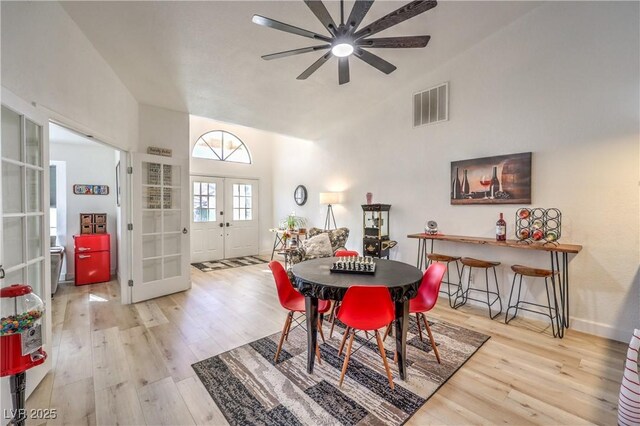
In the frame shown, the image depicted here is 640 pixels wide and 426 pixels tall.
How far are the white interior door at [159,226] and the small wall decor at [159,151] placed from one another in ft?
0.61

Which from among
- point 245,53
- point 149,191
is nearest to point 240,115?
point 245,53

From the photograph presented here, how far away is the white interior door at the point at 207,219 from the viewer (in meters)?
6.38

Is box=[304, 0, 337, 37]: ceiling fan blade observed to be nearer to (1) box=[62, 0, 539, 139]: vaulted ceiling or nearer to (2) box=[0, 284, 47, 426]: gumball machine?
(1) box=[62, 0, 539, 139]: vaulted ceiling

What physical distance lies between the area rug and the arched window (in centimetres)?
519

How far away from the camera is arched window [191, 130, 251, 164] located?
21.4ft

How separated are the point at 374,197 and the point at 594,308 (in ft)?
10.4

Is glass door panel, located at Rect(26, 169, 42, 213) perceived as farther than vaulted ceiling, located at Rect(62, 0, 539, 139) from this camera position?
No

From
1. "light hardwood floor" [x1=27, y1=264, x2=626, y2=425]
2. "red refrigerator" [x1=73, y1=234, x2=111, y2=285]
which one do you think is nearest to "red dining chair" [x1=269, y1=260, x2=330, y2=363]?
"light hardwood floor" [x1=27, y1=264, x2=626, y2=425]

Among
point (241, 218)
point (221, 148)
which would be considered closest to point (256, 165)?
point (221, 148)

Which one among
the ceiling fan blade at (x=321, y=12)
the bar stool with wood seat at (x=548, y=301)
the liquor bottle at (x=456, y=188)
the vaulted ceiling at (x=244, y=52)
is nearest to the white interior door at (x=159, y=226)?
the vaulted ceiling at (x=244, y=52)

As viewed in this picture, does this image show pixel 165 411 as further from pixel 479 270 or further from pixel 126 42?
pixel 479 270

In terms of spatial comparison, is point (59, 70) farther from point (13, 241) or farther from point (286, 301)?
point (286, 301)

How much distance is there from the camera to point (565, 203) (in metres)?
3.05

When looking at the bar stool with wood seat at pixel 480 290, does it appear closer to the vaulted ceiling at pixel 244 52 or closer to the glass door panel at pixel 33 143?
the vaulted ceiling at pixel 244 52
